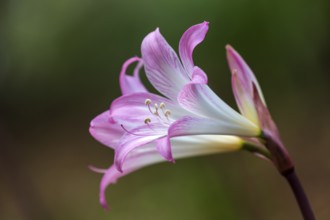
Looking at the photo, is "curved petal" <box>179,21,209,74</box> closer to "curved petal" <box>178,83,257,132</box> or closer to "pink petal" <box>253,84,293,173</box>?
"curved petal" <box>178,83,257,132</box>

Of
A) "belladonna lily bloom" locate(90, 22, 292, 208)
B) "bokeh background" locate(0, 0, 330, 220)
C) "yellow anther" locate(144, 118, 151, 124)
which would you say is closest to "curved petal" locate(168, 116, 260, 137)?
"belladonna lily bloom" locate(90, 22, 292, 208)

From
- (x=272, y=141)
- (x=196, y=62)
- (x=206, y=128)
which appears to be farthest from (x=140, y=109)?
(x=196, y=62)

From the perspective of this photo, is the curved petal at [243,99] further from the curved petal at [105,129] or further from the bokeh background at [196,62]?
the bokeh background at [196,62]

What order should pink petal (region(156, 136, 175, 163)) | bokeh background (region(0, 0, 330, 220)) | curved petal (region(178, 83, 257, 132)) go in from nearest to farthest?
pink petal (region(156, 136, 175, 163)) < curved petal (region(178, 83, 257, 132)) < bokeh background (region(0, 0, 330, 220))

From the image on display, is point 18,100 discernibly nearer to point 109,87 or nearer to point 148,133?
point 109,87

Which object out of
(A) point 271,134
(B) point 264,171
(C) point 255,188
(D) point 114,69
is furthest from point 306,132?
(A) point 271,134

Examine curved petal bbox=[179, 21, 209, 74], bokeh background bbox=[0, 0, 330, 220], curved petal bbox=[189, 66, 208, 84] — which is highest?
curved petal bbox=[179, 21, 209, 74]

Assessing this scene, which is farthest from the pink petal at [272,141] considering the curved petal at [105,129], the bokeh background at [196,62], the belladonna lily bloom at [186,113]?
the bokeh background at [196,62]
